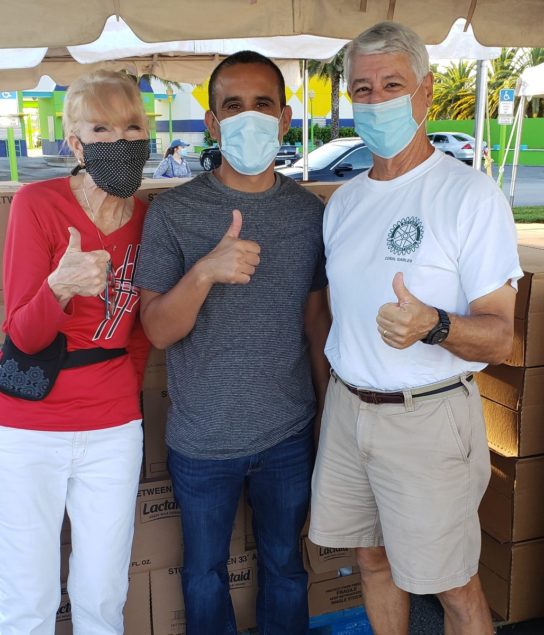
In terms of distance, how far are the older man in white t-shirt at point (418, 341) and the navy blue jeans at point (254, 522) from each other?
0.75ft

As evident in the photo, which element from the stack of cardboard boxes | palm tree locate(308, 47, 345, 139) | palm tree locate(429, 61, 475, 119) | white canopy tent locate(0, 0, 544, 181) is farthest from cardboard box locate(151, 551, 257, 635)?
palm tree locate(429, 61, 475, 119)

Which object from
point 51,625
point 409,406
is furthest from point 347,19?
point 51,625

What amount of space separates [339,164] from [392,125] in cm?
969

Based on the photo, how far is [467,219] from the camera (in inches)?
67.2

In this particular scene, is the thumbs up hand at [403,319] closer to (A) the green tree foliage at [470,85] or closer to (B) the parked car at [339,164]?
(B) the parked car at [339,164]

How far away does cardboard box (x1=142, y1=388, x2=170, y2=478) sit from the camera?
8.15 ft

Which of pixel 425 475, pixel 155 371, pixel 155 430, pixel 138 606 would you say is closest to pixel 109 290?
Result: pixel 155 371

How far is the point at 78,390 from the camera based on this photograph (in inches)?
73.5

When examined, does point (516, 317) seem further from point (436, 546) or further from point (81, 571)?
point (81, 571)

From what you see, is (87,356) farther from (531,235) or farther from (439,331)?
(531,235)

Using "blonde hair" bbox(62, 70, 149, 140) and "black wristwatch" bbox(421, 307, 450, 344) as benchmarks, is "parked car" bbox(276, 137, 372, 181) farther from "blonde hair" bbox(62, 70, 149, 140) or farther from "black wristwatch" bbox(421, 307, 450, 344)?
"black wristwatch" bbox(421, 307, 450, 344)

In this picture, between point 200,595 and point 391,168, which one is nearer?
point 391,168

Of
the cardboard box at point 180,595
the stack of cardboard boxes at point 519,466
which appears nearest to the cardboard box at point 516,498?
the stack of cardboard boxes at point 519,466

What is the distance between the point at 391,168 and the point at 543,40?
115cm
